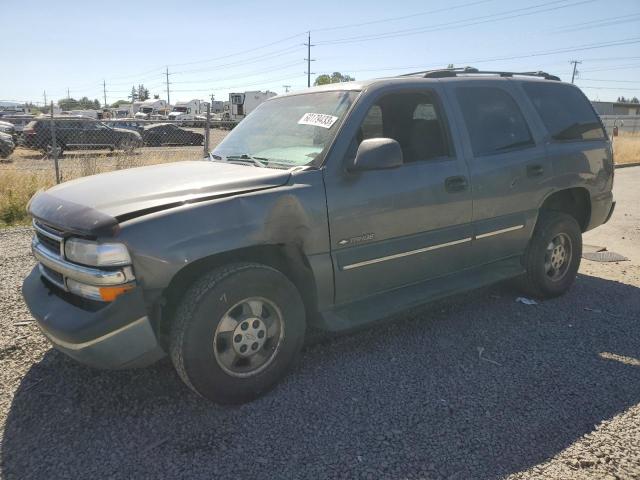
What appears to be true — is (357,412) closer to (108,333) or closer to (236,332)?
(236,332)

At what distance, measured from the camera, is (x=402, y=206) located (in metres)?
3.47

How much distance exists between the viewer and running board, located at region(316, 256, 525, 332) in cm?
329

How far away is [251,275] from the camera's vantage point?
2859 millimetres

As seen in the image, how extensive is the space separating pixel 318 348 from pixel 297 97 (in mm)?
1974

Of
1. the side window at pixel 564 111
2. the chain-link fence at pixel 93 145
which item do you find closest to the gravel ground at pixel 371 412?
the side window at pixel 564 111

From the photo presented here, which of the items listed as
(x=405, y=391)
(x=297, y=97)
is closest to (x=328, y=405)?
(x=405, y=391)

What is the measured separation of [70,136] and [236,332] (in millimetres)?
18684

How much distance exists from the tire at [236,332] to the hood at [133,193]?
461 millimetres

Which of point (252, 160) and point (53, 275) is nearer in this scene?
point (53, 275)

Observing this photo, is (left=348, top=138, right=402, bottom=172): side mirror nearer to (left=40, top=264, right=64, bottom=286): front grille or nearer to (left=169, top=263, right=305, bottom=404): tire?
(left=169, top=263, right=305, bottom=404): tire

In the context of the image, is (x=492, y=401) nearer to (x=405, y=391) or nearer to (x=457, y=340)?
(x=405, y=391)

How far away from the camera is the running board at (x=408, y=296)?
3.29 metres

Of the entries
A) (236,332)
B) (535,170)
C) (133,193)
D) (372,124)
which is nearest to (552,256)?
(535,170)

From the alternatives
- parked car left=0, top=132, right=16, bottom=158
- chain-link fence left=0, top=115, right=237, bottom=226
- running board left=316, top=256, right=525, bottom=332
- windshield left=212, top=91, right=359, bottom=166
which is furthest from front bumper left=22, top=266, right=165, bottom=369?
parked car left=0, top=132, right=16, bottom=158
